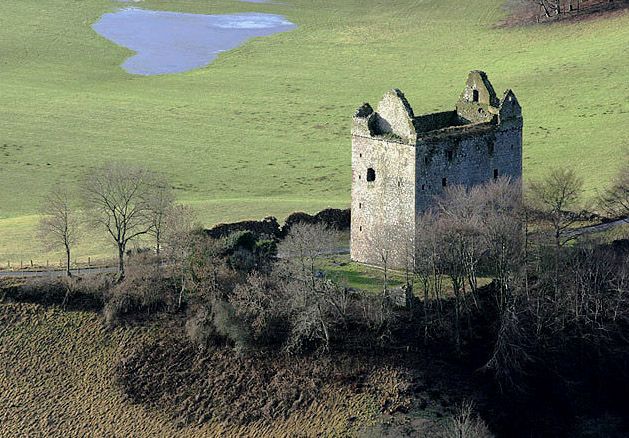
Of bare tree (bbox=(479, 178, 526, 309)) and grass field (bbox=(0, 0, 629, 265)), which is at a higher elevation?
grass field (bbox=(0, 0, 629, 265))

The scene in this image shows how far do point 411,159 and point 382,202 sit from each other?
365cm

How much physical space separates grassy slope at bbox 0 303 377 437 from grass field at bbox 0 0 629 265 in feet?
31.7

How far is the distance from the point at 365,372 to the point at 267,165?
4536 cm

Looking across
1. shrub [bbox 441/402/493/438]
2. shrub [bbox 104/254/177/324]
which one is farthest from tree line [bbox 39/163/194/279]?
shrub [bbox 441/402/493/438]

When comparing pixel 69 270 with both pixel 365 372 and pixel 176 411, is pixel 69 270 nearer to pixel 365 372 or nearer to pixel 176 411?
pixel 176 411

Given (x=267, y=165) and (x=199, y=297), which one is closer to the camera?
(x=199, y=297)

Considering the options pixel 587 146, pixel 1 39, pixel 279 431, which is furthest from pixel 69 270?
pixel 1 39

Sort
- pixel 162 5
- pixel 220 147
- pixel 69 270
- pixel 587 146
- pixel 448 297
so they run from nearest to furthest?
1. pixel 448 297
2. pixel 69 270
3. pixel 587 146
4. pixel 220 147
5. pixel 162 5

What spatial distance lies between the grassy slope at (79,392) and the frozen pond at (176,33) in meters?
76.7

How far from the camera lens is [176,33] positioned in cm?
16988

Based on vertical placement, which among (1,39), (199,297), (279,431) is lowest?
(279,431)

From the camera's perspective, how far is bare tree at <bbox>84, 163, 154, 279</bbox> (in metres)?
79.4

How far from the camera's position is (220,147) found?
119 metres

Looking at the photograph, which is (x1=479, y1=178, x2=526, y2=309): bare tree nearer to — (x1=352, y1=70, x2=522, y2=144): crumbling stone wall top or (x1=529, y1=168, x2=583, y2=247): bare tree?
(x1=529, y1=168, x2=583, y2=247): bare tree
